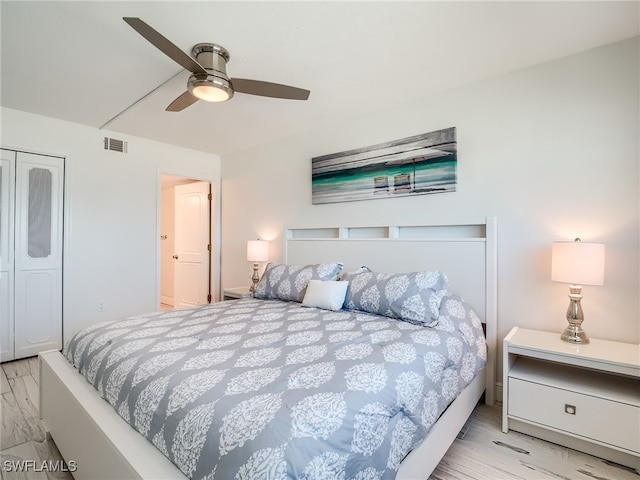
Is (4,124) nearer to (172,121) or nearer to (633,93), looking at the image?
(172,121)

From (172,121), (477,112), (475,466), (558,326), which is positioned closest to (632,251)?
(558,326)

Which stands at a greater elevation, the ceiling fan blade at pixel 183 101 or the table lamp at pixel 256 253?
the ceiling fan blade at pixel 183 101

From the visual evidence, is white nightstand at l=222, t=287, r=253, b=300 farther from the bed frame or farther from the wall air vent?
the wall air vent

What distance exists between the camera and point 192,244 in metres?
4.91

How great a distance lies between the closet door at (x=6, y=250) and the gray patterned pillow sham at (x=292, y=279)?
2.38 meters

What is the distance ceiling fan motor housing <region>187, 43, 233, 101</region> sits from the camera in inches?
75.9

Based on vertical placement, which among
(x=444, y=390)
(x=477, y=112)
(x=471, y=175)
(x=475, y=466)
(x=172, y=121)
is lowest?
(x=475, y=466)

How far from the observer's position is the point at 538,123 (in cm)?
227

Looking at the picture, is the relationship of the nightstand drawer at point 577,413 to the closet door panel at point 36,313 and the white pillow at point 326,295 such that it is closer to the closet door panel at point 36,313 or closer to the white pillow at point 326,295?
the white pillow at point 326,295

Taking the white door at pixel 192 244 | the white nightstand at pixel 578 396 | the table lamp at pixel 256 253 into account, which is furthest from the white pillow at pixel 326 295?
the white door at pixel 192 244

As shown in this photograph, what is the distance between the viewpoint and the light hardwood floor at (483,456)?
1634 millimetres

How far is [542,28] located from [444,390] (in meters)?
2.11

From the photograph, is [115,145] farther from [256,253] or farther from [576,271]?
[576,271]

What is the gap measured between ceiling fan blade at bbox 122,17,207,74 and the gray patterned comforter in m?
1.48
